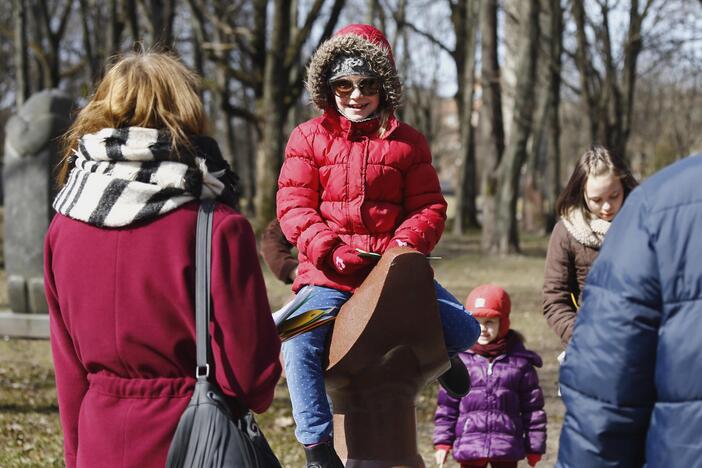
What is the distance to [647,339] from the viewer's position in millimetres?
2340

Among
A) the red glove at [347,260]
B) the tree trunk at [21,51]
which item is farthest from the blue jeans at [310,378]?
the tree trunk at [21,51]

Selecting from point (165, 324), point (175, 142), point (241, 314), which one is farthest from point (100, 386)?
point (175, 142)

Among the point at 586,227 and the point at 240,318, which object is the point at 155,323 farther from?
the point at 586,227

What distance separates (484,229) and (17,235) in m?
11.5

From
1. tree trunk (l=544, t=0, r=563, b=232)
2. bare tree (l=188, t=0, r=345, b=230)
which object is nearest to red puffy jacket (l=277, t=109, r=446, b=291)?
bare tree (l=188, t=0, r=345, b=230)

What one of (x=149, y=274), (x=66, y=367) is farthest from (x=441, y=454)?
(x=149, y=274)

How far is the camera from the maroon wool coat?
2982 mm

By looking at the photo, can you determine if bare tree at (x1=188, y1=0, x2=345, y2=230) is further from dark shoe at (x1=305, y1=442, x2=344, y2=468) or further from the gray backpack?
the gray backpack

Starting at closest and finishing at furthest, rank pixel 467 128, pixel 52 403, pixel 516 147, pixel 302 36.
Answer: pixel 52 403 < pixel 302 36 < pixel 516 147 < pixel 467 128

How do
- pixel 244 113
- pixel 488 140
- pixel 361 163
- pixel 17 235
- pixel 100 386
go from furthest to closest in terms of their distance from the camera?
pixel 488 140 → pixel 244 113 → pixel 17 235 → pixel 361 163 → pixel 100 386

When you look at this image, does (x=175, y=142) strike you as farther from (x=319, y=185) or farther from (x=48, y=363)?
(x=48, y=363)

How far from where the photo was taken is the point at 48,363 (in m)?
9.73

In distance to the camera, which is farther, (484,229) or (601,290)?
(484,229)

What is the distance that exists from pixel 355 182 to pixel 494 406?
58.7 inches
